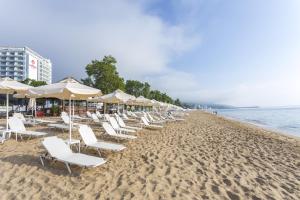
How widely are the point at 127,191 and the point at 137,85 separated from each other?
51.5 meters

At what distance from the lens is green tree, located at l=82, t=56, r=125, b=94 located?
90.6ft

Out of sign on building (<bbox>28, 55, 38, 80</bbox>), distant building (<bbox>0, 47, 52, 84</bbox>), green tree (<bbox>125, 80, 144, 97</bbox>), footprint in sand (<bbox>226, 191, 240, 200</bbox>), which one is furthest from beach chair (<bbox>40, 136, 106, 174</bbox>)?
sign on building (<bbox>28, 55, 38, 80</bbox>)

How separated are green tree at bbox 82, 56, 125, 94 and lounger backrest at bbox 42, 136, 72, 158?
2187 centimetres

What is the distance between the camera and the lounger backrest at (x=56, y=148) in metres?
5.54

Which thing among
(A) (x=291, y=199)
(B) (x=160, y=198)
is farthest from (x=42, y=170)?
(A) (x=291, y=199)

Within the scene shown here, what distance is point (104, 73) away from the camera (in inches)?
1088

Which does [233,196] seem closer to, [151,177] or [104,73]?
[151,177]

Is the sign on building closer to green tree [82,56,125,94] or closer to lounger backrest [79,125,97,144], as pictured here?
green tree [82,56,125,94]

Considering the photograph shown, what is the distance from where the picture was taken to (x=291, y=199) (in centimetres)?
447

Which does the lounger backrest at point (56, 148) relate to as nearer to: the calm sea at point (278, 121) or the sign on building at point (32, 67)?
the calm sea at point (278, 121)

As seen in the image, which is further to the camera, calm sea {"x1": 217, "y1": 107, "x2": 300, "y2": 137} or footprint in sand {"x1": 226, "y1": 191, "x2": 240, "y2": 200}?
calm sea {"x1": 217, "y1": 107, "x2": 300, "y2": 137}

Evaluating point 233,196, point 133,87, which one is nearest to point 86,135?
point 233,196

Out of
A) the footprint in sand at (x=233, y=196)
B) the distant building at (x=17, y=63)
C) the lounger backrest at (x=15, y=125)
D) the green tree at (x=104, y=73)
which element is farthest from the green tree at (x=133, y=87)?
the distant building at (x=17, y=63)

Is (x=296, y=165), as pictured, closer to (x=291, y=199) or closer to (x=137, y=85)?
(x=291, y=199)
